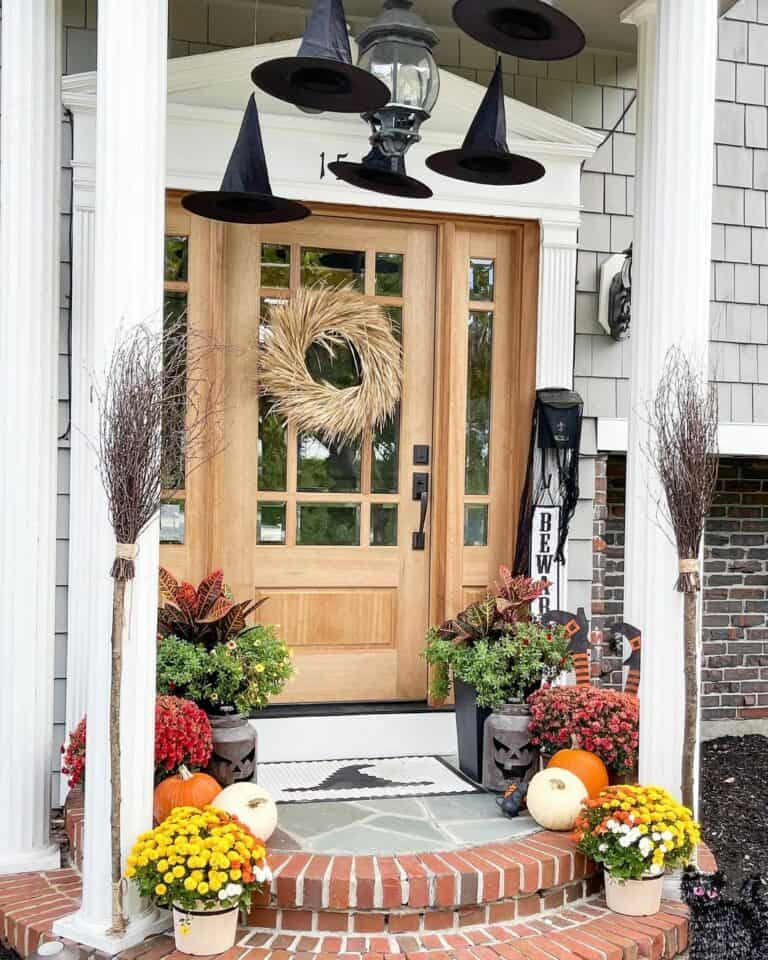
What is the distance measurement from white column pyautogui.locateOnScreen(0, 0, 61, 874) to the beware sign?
2149mm

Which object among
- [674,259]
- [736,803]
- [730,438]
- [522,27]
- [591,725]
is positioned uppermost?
[522,27]

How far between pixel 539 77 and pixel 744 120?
1104 millimetres

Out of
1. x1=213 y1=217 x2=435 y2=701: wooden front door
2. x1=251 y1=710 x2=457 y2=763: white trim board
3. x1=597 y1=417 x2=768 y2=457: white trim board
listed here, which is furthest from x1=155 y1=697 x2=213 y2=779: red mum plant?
x1=597 y1=417 x2=768 y2=457: white trim board

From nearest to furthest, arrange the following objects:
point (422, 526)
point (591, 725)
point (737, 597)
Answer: point (591, 725) → point (422, 526) → point (737, 597)

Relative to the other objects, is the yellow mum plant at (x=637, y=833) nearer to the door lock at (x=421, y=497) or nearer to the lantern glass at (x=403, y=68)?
the door lock at (x=421, y=497)

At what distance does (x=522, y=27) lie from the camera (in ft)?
9.31

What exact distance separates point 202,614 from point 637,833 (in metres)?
1.53

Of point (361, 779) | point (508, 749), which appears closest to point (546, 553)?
point (508, 749)

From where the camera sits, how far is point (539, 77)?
15.0 ft

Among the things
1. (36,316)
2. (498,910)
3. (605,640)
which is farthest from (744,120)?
(498,910)

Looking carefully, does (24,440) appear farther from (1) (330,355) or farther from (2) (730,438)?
(2) (730,438)

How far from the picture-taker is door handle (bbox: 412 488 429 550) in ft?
14.9

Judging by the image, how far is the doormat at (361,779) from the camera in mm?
3520

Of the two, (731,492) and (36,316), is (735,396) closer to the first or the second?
(731,492)
